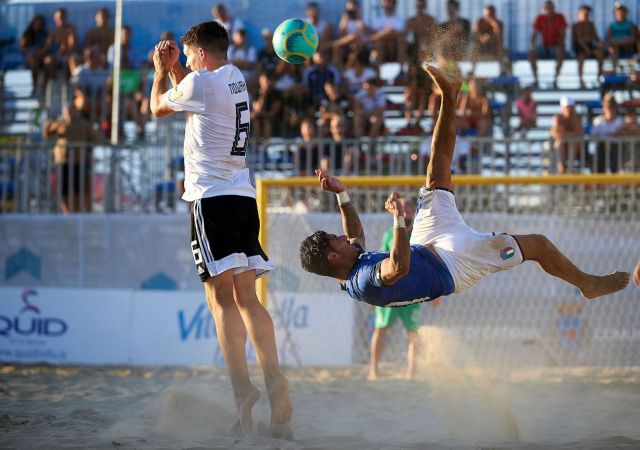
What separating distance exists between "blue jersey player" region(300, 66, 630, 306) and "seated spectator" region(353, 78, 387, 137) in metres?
5.84

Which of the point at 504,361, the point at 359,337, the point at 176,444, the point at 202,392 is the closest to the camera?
the point at 176,444

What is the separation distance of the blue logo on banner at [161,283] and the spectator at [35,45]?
3960 mm

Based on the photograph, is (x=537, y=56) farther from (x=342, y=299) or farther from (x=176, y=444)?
(x=176, y=444)

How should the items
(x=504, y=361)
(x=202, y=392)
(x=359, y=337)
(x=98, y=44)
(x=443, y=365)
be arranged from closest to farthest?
(x=443, y=365) < (x=202, y=392) < (x=504, y=361) < (x=359, y=337) < (x=98, y=44)

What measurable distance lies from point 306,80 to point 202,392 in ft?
20.7

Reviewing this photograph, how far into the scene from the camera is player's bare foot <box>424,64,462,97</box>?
5.57 m

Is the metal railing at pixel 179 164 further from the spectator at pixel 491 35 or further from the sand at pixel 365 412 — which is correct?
the sand at pixel 365 412

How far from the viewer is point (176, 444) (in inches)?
207

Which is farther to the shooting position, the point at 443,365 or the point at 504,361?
the point at 504,361

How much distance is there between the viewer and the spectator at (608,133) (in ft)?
34.6

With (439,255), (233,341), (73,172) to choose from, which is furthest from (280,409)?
(73,172)

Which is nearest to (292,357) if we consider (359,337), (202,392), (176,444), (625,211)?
(359,337)

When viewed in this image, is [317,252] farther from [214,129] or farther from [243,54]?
[243,54]

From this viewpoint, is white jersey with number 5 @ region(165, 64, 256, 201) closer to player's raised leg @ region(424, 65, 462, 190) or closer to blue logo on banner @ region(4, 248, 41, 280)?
player's raised leg @ region(424, 65, 462, 190)
